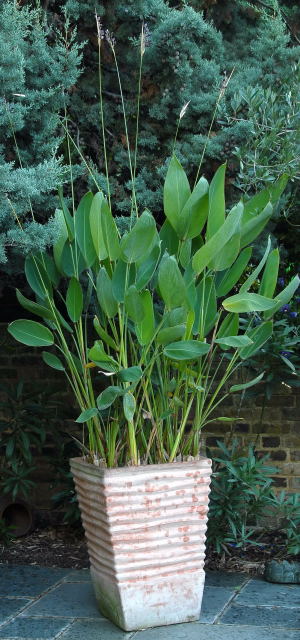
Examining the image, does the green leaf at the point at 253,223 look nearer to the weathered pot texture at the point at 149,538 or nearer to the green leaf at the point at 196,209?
the green leaf at the point at 196,209

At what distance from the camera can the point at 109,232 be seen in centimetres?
339

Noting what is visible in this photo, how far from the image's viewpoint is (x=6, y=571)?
4.49 meters

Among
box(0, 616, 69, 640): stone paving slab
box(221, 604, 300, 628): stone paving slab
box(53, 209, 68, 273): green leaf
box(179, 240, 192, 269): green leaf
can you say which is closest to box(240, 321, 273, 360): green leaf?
box(179, 240, 192, 269): green leaf

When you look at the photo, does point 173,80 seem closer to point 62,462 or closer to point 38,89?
point 38,89

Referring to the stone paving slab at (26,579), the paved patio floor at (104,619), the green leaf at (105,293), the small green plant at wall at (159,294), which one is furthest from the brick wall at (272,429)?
the green leaf at (105,293)

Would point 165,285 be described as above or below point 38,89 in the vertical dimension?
below

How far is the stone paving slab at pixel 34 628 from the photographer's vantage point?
11.5 feet

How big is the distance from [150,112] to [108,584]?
236 cm

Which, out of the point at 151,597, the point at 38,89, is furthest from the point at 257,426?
the point at 38,89

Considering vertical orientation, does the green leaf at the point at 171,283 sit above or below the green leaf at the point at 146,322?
above

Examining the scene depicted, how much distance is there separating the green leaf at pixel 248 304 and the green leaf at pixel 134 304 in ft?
1.19

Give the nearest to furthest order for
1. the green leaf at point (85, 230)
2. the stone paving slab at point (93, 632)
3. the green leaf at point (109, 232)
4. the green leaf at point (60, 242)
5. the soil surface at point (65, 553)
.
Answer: the green leaf at point (109, 232), the stone paving slab at point (93, 632), the green leaf at point (85, 230), the green leaf at point (60, 242), the soil surface at point (65, 553)

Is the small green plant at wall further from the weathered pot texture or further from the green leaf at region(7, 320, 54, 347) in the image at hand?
the weathered pot texture

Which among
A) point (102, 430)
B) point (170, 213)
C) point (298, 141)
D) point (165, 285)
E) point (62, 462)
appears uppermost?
point (298, 141)
